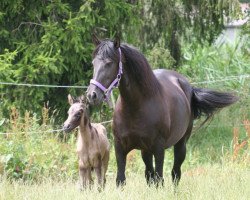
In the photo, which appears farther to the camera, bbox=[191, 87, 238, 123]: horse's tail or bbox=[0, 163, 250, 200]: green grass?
bbox=[191, 87, 238, 123]: horse's tail

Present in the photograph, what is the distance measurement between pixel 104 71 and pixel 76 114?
135 centimetres

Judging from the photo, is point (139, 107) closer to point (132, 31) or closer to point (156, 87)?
point (156, 87)

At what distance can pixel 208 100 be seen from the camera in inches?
335

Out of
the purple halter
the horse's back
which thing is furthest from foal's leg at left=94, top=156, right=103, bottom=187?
the purple halter

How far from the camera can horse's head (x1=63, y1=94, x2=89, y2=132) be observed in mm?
7449

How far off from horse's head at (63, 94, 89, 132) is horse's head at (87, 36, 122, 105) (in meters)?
1.20

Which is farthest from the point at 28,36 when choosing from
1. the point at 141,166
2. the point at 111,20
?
the point at 141,166

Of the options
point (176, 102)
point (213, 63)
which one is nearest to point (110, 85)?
point (176, 102)

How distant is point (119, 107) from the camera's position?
22.7 ft

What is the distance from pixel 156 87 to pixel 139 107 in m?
A: 0.37

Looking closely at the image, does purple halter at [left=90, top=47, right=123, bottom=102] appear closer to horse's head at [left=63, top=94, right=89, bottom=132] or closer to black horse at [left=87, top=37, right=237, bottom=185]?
black horse at [left=87, top=37, right=237, bottom=185]

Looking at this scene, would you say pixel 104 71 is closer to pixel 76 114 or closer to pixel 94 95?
pixel 94 95

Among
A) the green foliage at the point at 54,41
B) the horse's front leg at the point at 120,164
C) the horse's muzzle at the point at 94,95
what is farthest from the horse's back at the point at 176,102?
the green foliage at the point at 54,41

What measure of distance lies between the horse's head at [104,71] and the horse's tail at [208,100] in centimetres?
224
